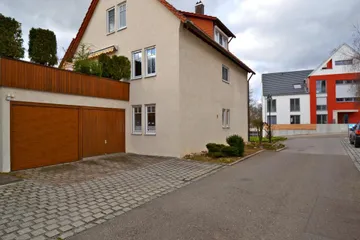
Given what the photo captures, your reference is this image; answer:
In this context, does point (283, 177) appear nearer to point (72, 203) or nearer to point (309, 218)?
point (309, 218)

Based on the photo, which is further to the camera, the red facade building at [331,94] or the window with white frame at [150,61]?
the red facade building at [331,94]

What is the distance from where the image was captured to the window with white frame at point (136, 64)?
1423 cm

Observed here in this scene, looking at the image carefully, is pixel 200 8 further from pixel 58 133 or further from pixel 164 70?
pixel 58 133

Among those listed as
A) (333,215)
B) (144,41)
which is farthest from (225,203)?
(144,41)

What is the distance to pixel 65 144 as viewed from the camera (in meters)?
10.9

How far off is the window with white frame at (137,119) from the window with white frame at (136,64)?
1.83 m

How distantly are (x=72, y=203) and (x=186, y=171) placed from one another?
14.9 feet

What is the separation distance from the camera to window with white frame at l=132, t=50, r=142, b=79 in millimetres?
14234

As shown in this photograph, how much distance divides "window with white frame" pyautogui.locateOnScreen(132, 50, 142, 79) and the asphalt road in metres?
8.26

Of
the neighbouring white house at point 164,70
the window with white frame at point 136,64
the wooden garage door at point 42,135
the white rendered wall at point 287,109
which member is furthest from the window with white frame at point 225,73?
the white rendered wall at point 287,109

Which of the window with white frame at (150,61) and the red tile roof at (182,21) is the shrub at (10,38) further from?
the red tile roof at (182,21)

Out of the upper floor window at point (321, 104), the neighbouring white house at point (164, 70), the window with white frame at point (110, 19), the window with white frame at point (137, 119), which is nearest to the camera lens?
the neighbouring white house at point (164, 70)

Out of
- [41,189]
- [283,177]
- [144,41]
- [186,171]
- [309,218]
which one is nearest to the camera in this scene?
[309,218]

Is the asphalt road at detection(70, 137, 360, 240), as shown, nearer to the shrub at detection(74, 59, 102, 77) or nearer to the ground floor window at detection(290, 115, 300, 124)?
the shrub at detection(74, 59, 102, 77)
